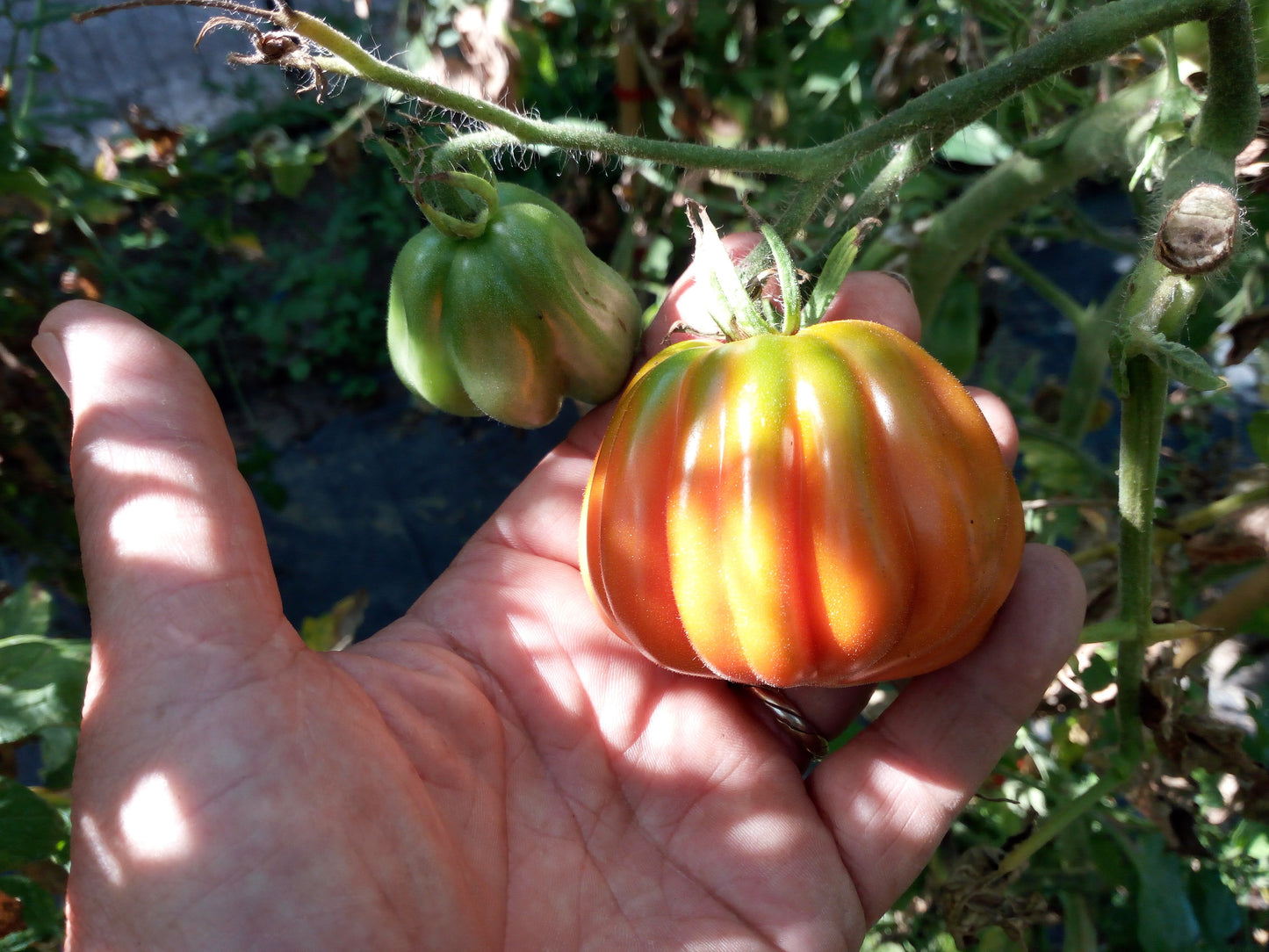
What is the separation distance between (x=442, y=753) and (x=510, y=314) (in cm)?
56

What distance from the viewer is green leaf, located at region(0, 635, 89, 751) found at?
1179mm

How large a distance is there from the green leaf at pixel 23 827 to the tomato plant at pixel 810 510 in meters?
0.73

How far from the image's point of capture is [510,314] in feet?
4.07

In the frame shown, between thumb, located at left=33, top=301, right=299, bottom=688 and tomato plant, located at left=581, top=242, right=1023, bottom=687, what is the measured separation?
1.38 ft

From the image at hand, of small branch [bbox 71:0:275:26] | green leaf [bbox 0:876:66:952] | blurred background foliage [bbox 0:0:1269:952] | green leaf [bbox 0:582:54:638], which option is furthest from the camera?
green leaf [bbox 0:582:54:638]

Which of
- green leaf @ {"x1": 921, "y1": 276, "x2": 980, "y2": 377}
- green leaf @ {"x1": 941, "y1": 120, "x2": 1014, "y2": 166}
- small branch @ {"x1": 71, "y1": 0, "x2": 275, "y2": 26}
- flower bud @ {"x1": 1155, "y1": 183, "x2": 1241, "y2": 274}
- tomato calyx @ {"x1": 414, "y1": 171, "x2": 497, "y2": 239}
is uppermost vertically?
small branch @ {"x1": 71, "y1": 0, "x2": 275, "y2": 26}

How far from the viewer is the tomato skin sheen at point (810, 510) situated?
3.21ft

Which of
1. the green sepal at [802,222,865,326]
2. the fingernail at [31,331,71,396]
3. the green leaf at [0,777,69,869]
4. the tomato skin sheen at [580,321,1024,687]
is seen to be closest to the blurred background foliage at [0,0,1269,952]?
the green leaf at [0,777,69,869]

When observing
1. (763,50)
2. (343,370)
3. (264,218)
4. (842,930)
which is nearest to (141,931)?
(842,930)

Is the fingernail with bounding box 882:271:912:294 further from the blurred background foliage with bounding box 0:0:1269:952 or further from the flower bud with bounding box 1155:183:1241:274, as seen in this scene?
the flower bud with bounding box 1155:183:1241:274

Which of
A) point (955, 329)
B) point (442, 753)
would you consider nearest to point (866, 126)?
point (955, 329)

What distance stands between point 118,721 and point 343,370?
2631 mm

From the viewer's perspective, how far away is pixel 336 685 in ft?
3.67

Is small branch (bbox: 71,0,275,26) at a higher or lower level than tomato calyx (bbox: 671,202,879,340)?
higher
